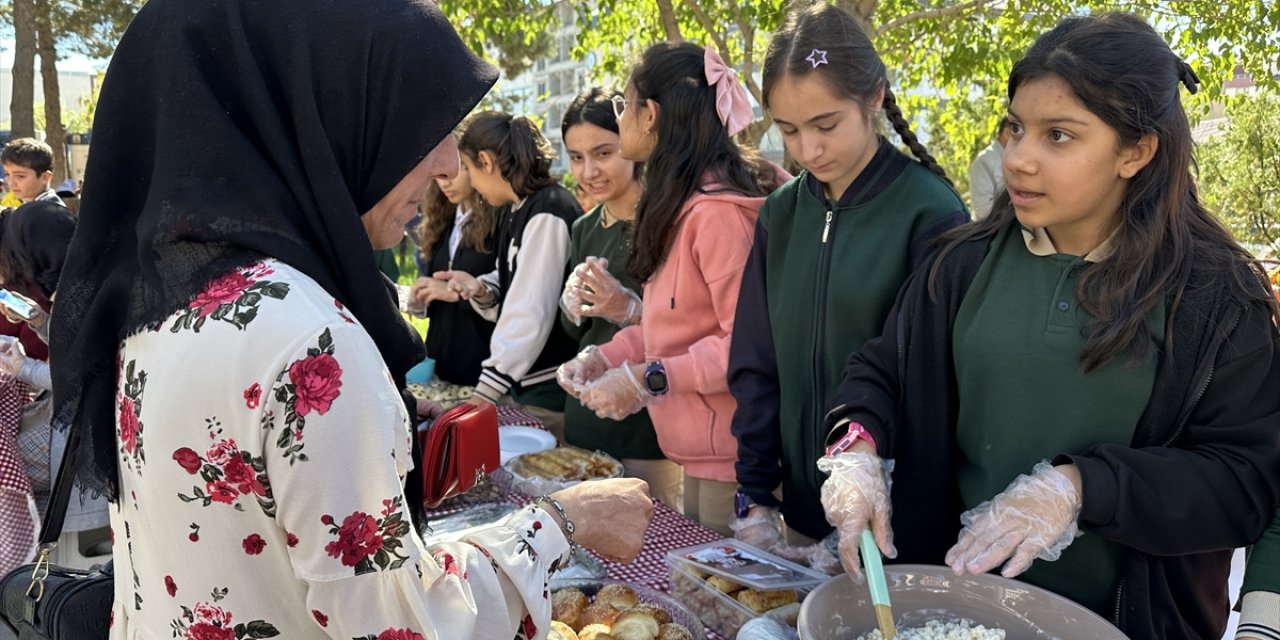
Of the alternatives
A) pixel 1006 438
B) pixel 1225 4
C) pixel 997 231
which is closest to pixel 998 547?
pixel 1006 438

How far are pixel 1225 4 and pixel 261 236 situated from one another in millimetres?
7332

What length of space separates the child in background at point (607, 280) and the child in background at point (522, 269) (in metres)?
0.25

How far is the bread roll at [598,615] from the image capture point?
1684 mm

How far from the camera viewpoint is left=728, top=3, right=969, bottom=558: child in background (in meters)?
1.91

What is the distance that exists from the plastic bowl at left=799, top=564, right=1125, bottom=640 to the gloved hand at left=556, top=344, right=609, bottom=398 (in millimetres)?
1191

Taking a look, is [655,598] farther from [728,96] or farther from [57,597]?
[728,96]

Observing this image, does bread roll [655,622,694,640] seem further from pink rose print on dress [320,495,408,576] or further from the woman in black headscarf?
pink rose print on dress [320,495,408,576]

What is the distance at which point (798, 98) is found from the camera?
196cm

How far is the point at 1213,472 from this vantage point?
4.33ft

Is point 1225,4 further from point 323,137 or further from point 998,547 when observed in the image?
point 323,137

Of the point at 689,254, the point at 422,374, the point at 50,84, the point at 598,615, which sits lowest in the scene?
the point at 422,374

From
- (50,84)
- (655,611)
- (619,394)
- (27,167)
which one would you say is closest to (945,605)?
(655,611)

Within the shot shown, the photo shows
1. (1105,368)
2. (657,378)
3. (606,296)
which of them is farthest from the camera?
(606,296)

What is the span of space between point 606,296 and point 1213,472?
1729mm
